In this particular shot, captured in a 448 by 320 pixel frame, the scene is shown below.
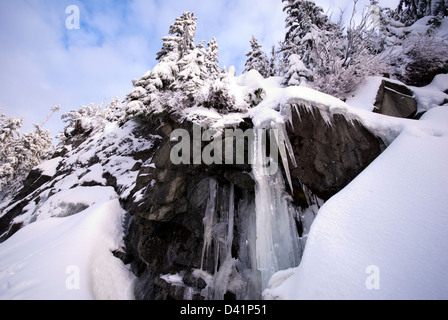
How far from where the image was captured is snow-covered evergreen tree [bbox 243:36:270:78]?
18.9 metres

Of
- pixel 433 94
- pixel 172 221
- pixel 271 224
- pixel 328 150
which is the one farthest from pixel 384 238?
pixel 433 94

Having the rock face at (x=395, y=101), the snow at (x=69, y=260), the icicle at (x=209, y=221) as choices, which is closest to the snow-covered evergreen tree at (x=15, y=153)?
the snow at (x=69, y=260)

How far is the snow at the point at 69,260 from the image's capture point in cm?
531

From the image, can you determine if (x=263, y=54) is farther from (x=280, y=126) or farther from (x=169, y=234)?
(x=169, y=234)

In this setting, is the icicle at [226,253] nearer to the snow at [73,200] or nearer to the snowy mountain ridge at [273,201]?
the snowy mountain ridge at [273,201]

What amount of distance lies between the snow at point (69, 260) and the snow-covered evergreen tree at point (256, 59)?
678 inches

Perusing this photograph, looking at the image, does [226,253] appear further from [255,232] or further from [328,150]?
[328,150]

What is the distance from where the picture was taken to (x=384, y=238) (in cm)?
296

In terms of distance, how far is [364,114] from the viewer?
6.18m

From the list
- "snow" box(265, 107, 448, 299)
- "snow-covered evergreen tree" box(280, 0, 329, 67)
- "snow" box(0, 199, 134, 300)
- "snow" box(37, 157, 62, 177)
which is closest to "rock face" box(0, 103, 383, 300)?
"snow" box(0, 199, 134, 300)

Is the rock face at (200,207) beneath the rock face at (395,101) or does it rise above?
beneath

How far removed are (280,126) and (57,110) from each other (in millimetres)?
38715

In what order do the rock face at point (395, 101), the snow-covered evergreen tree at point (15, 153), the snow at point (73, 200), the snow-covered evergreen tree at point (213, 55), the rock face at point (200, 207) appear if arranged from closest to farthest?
the rock face at point (200, 207)
the rock face at point (395, 101)
the snow at point (73, 200)
the snow-covered evergreen tree at point (213, 55)
the snow-covered evergreen tree at point (15, 153)
